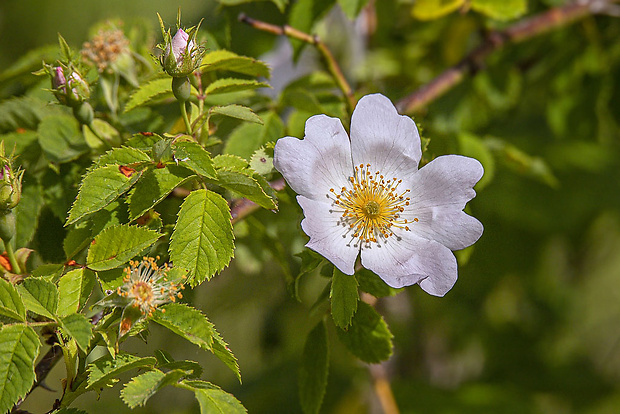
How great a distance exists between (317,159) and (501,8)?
40.5 inches

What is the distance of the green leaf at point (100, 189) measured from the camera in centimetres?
101

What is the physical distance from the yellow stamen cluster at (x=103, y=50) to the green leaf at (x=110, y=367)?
718mm

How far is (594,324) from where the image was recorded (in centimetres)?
392

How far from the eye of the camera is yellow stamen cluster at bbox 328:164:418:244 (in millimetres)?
1206

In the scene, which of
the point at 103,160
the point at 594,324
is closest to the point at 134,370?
the point at 103,160

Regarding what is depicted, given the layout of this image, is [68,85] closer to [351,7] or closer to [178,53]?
[178,53]

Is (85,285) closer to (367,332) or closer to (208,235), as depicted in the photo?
(208,235)

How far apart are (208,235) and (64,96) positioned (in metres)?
0.42

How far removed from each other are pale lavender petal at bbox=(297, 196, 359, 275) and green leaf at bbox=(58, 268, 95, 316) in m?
0.38

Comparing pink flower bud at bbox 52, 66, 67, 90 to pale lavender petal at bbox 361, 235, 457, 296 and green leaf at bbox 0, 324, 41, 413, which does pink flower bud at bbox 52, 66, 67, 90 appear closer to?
green leaf at bbox 0, 324, 41, 413

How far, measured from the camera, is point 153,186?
1052mm

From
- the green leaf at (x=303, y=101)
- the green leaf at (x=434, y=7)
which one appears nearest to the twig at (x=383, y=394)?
the green leaf at (x=303, y=101)

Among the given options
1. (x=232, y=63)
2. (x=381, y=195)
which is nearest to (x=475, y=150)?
(x=381, y=195)

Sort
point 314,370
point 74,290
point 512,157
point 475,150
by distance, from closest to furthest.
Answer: point 74,290
point 314,370
point 475,150
point 512,157
